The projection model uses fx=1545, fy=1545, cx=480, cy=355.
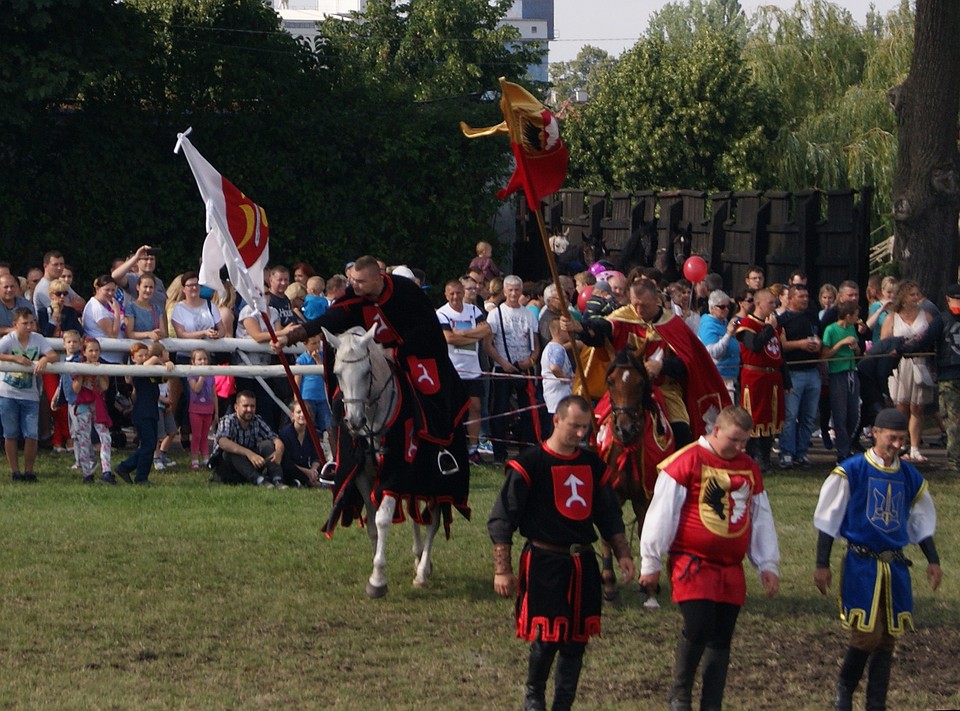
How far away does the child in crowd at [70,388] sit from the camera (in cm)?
1426

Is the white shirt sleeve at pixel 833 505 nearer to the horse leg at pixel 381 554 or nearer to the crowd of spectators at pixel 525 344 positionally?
the horse leg at pixel 381 554

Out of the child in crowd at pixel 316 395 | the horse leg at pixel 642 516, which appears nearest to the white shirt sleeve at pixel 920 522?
the horse leg at pixel 642 516

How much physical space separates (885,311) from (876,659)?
986 cm

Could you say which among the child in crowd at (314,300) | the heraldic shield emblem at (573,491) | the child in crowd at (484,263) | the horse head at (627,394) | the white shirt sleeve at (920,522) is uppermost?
the child in crowd at (484,263)

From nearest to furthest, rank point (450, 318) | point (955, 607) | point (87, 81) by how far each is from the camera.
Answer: point (955, 607)
point (450, 318)
point (87, 81)

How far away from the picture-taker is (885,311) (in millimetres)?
17172

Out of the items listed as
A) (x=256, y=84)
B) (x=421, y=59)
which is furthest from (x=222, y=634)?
(x=421, y=59)

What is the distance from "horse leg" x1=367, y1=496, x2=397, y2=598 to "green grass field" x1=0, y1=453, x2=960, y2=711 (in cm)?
12

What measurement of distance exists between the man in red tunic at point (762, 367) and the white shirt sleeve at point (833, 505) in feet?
26.5

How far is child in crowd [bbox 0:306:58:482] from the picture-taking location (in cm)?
1405

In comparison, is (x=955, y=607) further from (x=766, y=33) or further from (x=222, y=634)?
(x=766, y=33)

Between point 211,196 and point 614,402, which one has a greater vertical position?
point 211,196

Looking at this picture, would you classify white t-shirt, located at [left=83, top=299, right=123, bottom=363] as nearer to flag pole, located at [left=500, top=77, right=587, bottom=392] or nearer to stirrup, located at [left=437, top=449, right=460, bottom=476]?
stirrup, located at [left=437, top=449, right=460, bottom=476]

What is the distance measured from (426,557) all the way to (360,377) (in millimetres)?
1477
